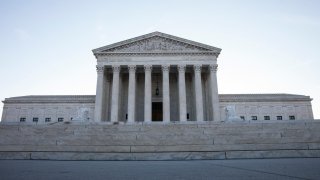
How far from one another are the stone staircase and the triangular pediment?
21.2 metres

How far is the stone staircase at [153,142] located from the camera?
1229 centimetres

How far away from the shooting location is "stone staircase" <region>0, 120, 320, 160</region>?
40.3 ft

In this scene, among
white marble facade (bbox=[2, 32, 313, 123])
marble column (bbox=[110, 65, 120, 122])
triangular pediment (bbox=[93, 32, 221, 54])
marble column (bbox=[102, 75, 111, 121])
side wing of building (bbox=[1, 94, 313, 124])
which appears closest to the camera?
marble column (bbox=[110, 65, 120, 122])

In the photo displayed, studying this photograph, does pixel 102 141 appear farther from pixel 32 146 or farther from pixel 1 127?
pixel 1 127

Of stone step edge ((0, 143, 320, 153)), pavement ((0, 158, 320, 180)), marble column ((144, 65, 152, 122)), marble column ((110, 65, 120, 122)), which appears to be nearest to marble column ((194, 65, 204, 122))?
marble column ((144, 65, 152, 122))

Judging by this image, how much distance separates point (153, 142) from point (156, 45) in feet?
85.8

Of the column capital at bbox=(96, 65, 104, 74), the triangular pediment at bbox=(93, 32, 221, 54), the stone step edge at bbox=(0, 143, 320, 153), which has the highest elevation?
the triangular pediment at bbox=(93, 32, 221, 54)

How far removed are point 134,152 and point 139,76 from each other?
102 ft

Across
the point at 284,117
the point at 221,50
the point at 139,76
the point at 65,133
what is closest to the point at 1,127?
the point at 65,133

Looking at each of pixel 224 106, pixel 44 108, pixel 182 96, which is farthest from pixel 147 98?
pixel 44 108

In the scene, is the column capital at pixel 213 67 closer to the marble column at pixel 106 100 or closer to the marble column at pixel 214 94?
the marble column at pixel 214 94

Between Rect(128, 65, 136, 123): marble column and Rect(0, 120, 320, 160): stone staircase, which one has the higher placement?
Rect(128, 65, 136, 123): marble column

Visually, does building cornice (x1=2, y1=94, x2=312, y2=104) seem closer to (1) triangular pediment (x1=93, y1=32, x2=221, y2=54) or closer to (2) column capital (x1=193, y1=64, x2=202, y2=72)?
(2) column capital (x1=193, y1=64, x2=202, y2=72)

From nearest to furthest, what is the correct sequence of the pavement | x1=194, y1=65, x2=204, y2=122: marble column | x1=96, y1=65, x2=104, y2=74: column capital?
the pavement, x1=194, y1=65, x2=204, y2=122: marble column, x1=96, y1=65, x2=104, y2=74: column capital
